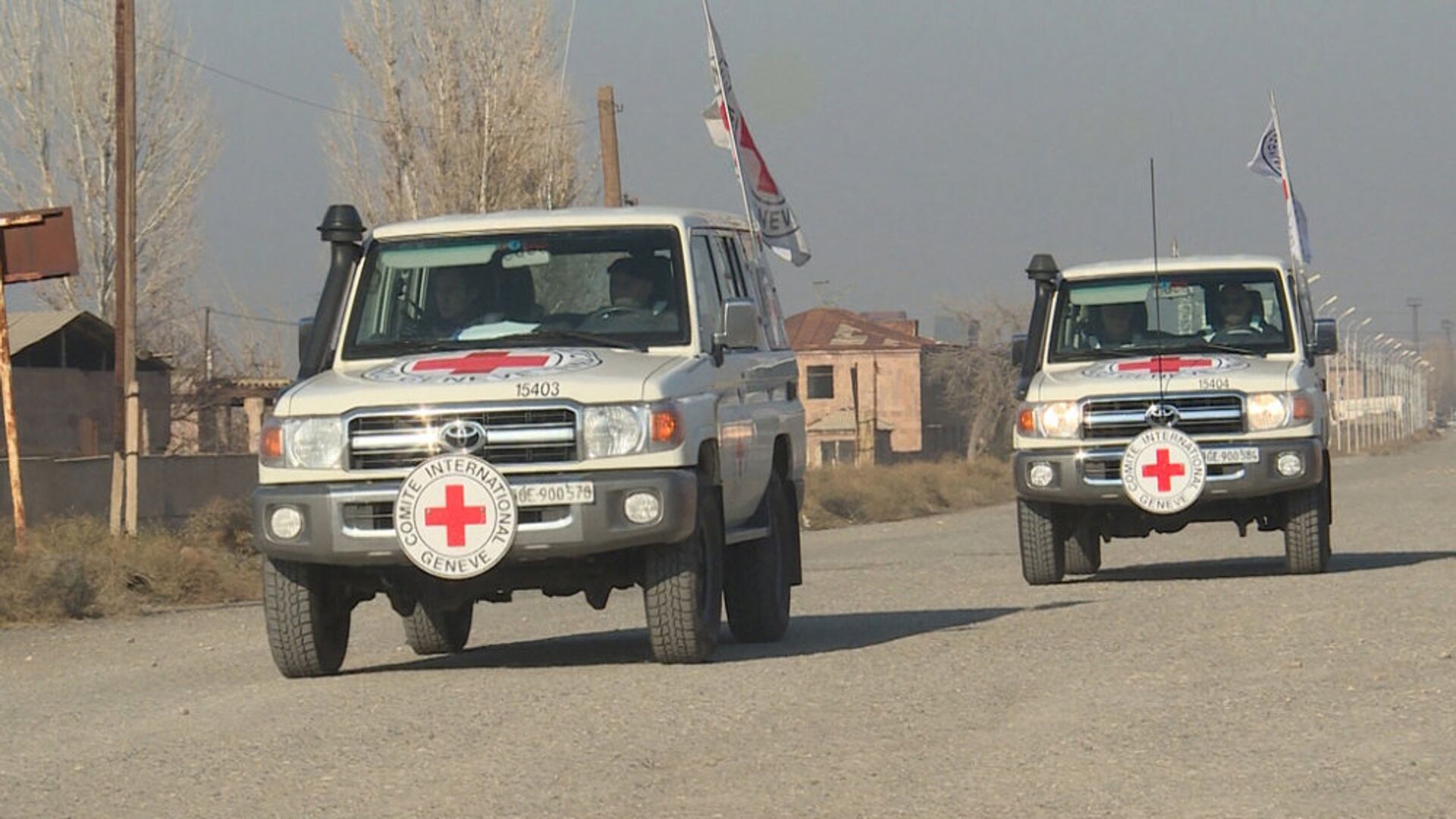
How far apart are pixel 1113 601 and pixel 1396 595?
1.65 metres

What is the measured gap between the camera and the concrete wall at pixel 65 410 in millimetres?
48969

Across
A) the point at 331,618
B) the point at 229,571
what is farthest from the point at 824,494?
the point at 331,618

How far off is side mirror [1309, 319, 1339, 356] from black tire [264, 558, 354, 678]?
831cm

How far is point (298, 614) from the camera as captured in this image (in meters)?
11.2

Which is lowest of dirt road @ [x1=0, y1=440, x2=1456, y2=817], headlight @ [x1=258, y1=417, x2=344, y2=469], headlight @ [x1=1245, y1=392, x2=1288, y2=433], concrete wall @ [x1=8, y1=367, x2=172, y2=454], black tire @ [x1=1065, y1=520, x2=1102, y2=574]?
dirt road @ [x1=0, y1=440, x2=1456, y2=817]

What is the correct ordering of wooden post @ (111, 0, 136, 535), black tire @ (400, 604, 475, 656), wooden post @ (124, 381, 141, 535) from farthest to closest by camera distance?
wooden post @ (111, 0, 136, 535) → wooden post @ (124, 381, 141, 535) → black tire @ (400, 604, 475, 656)

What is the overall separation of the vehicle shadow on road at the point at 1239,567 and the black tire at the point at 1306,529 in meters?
0.55

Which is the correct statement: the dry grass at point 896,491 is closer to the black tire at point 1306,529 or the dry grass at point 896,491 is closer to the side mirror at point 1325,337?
the side mirror at point 1325,337

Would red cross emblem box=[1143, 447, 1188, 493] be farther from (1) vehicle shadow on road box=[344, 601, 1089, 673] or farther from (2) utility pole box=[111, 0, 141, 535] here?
(2) utility pole box=[111, 0, 141, 535]

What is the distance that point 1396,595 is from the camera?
14531 mm

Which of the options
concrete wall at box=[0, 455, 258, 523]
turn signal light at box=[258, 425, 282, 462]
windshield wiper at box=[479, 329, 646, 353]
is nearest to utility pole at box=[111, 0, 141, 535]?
concrete wall at box=[0, 455, 258, 523]

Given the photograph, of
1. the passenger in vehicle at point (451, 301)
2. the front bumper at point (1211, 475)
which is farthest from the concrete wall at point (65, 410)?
the passenger in vehicle at point (451, 301)

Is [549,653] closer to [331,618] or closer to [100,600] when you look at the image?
[331,618]

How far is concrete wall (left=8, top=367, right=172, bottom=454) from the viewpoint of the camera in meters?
49.0
